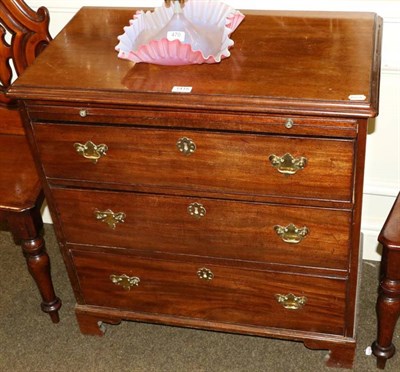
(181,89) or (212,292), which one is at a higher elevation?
(181,89)

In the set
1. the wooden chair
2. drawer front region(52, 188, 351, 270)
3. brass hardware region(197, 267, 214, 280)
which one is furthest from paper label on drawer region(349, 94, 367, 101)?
the wooden chair

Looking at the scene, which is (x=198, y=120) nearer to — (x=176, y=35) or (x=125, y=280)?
(x=176, y=35)

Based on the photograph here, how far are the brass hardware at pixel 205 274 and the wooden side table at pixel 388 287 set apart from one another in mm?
493

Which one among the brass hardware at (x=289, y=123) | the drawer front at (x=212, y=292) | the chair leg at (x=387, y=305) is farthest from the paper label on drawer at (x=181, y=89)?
the chair leg at (x=387, y=305)

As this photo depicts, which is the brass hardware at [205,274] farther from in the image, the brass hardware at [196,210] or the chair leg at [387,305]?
the chair leg at [387,305]

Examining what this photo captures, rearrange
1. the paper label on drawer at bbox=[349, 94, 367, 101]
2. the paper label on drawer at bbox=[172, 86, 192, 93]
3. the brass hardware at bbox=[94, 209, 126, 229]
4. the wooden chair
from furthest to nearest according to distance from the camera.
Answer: the wooden chair → the brass hardware at bbox=[94, 209, 126, 229] → the paper label on drawer at bbox=[172, 86, 192, 93] → the paper label on drawer at bbox=[349, 94, 367, 101]

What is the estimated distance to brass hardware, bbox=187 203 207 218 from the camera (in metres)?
1.95

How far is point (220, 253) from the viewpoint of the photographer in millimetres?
2047

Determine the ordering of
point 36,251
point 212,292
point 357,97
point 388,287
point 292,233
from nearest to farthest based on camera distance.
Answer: point 357,97, point 292,233, point 388,287, point 212,292, point 36,251

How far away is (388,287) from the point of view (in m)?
2.03

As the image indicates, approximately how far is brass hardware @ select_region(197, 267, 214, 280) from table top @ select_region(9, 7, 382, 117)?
569mm

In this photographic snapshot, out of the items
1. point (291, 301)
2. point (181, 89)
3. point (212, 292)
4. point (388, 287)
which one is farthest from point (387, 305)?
point (181, 89)

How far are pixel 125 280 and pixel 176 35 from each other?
0.80m

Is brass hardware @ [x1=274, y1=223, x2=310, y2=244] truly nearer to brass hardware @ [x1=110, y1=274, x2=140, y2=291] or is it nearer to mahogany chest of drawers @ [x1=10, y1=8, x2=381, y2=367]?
mahogany chest of drawers @ [x1=10, y1=8, x2=381, y2=367]
